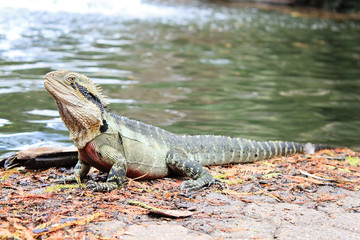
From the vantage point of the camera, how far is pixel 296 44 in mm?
21141

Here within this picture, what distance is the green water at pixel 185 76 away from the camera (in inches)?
323

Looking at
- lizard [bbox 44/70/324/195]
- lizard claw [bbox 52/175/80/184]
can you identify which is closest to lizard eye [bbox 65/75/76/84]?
lizard [bbox 44/70/324/195]

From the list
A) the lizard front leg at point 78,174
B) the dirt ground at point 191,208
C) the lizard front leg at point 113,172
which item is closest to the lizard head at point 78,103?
the lizard front leg at point 113,172

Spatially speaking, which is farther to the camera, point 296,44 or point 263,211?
point 296,44

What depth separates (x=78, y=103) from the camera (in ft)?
14.9

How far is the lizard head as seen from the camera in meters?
4.47

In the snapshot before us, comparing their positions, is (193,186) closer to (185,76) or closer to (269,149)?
(269,149)

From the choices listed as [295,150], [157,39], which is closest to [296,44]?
[157,39]

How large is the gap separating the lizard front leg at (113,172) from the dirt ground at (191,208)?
9cm

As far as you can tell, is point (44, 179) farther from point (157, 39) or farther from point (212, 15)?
point (212, 15)

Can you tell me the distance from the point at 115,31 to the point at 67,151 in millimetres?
15053

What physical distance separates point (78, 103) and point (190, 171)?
158 cm

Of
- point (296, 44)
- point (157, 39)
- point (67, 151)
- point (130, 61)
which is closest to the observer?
point (67, 151)

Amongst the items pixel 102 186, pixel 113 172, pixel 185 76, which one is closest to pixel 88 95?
pixel 113 172
